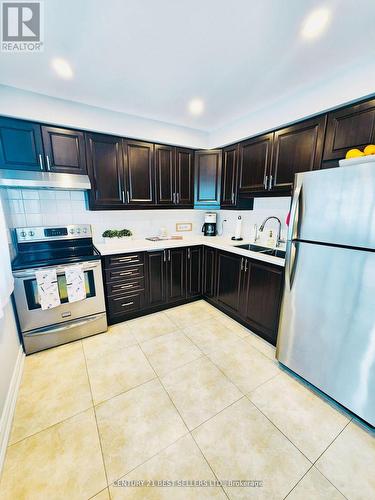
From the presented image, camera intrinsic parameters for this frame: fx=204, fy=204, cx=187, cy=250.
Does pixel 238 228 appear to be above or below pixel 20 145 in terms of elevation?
below

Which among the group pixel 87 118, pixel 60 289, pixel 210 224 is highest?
pixel 87 118

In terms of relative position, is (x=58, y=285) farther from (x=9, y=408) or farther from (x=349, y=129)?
(x=349, y=129)

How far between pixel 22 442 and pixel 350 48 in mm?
3285

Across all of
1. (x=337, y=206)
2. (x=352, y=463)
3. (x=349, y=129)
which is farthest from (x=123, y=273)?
(x=349, y=129)

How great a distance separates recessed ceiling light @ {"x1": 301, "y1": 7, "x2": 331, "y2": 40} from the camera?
111cm

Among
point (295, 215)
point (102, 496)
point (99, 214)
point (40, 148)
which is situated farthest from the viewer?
point (99, 214)

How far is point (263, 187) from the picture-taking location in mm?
2268

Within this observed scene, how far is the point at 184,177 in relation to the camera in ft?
9.45

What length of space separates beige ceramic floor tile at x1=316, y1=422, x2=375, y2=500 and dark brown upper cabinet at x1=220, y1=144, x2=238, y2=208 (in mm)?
2323

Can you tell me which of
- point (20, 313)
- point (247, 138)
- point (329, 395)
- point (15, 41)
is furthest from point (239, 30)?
point (20, 313)

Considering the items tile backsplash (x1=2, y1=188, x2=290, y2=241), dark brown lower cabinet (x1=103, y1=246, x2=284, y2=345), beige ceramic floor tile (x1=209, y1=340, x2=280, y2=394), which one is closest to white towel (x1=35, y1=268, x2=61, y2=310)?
dark brown lower cabinet (x1=103, y1=246, x2=284, y2=345)

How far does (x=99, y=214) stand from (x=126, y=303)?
1.20 meters

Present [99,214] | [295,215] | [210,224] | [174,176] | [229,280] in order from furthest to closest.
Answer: [210,224] < [174,176] < [99,214] < [229,280] < [295,215]

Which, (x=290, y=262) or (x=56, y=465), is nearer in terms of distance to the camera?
(x=56, y=465)
